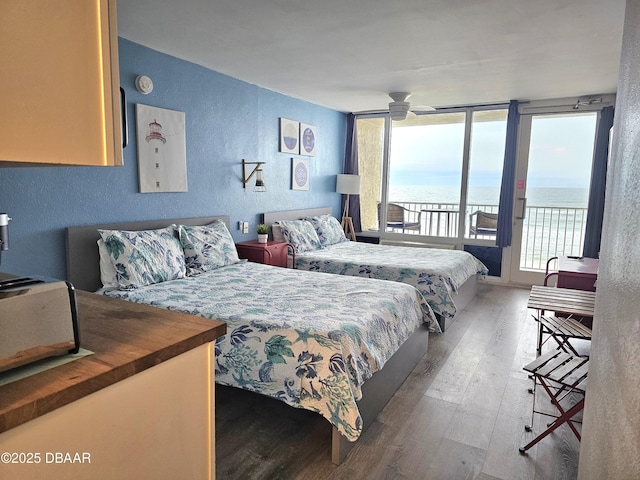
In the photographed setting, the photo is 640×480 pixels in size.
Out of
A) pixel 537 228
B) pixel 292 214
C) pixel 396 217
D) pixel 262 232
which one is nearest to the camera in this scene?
pixel 262 232

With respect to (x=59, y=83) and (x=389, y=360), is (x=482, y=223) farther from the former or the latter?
(x=59, y=83)

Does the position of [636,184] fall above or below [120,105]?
below

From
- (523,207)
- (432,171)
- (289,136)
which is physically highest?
(289,136)

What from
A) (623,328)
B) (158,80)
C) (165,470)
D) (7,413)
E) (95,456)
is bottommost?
(165,470)

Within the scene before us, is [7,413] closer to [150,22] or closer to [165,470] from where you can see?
[165,470]

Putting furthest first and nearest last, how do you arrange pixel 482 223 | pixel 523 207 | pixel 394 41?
1. pixel 482 223
2. pixel 523 207
3. pixel 394 41

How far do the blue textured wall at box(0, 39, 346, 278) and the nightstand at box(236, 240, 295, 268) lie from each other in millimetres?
245

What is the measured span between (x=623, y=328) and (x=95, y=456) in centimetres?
114

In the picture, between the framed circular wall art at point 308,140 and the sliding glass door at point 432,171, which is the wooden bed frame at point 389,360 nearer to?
the framed circular wall art at point 308,140

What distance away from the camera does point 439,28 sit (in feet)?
9.29

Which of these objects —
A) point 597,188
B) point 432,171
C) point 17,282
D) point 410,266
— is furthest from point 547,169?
point 17,282

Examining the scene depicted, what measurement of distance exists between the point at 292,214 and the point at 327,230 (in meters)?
0.52

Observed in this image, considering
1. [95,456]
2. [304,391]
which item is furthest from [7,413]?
[304,391]

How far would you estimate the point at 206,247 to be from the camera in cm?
362
